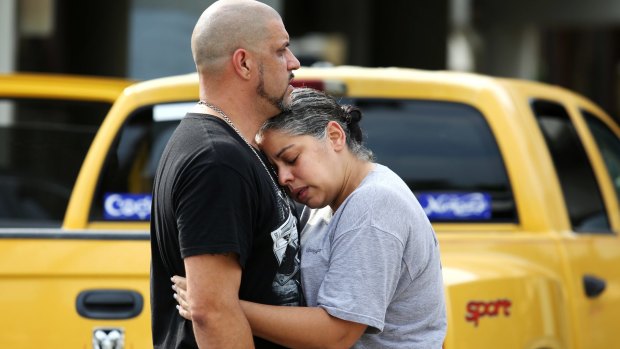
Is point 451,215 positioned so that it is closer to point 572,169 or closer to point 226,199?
point 572,169

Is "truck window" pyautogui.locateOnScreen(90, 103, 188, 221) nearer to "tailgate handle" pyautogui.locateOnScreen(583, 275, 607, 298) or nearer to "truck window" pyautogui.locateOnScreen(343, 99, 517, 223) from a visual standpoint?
"truck window" pyautogui.locateOnScreen(343, 99, 517, 223)

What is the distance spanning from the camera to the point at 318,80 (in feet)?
16.7

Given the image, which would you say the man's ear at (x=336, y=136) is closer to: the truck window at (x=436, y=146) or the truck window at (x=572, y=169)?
the truck window at (x=436, y=146)

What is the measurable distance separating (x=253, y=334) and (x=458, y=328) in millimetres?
1071

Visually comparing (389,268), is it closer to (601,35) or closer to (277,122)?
(277,122)

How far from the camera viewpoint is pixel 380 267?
3.20 metres

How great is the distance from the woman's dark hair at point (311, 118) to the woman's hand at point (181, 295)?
46 centimetres

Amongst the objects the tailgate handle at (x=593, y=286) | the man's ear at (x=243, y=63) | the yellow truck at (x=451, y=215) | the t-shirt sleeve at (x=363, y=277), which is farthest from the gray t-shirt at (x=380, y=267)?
the tailgate handle at (x=593, y=286)

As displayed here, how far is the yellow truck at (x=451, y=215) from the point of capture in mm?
4262

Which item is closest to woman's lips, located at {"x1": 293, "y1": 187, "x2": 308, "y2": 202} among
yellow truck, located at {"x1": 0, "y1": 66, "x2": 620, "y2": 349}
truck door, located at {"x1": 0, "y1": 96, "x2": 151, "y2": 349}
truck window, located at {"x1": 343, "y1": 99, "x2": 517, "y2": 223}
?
yellow truck, located at {"x1": 0, "y1": 66, "x2": 620, "y2": 349}

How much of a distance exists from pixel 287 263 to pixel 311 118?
0.39m

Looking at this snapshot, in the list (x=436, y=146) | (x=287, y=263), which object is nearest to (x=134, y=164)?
(x=436, y=146)

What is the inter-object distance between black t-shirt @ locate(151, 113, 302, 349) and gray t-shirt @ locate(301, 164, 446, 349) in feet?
0.34

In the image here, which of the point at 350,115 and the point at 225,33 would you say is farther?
the point at 350,115
